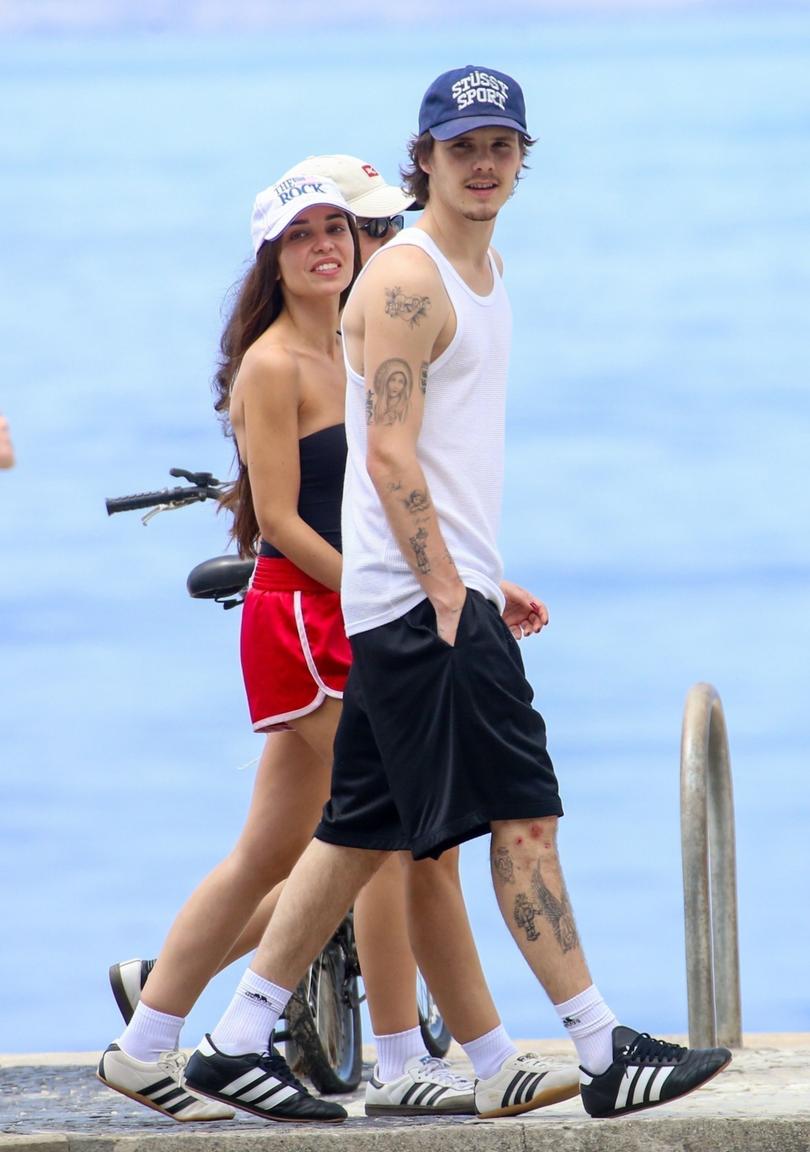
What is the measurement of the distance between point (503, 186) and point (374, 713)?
3.01ft

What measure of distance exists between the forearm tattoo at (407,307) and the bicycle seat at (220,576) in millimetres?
1346

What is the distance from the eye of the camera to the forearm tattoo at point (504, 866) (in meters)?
3.72

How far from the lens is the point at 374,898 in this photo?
4.29 metres

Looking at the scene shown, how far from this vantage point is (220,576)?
4980 millimetres

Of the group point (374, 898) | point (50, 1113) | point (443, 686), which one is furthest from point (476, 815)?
point (50, 1113)

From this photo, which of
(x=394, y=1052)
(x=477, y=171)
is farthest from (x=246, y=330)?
A: (x=394, y=1052)

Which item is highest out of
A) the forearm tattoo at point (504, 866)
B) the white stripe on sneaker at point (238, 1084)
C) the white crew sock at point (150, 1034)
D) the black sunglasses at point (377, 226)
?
the black sunglasses at point (377, 226)

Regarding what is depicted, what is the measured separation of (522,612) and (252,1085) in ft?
3.22

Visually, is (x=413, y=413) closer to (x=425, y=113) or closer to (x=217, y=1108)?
(x=425, y=113)

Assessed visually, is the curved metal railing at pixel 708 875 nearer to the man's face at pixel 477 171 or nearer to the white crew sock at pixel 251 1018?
the white crew sock at pixel 251 1018

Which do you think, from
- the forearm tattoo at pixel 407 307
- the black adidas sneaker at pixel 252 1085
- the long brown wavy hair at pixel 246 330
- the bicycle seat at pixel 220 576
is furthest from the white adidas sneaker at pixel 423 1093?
the forearm tattoo at pixel 407 307

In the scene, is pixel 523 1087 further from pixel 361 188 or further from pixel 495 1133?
pixel 361 188

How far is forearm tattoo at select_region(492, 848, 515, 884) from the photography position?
3717 mm

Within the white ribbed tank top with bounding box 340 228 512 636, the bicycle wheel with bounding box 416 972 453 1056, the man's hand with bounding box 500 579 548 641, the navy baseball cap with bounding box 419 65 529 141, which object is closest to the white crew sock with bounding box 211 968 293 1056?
the white ribbed tank top with bounding box 340 228 512 636
